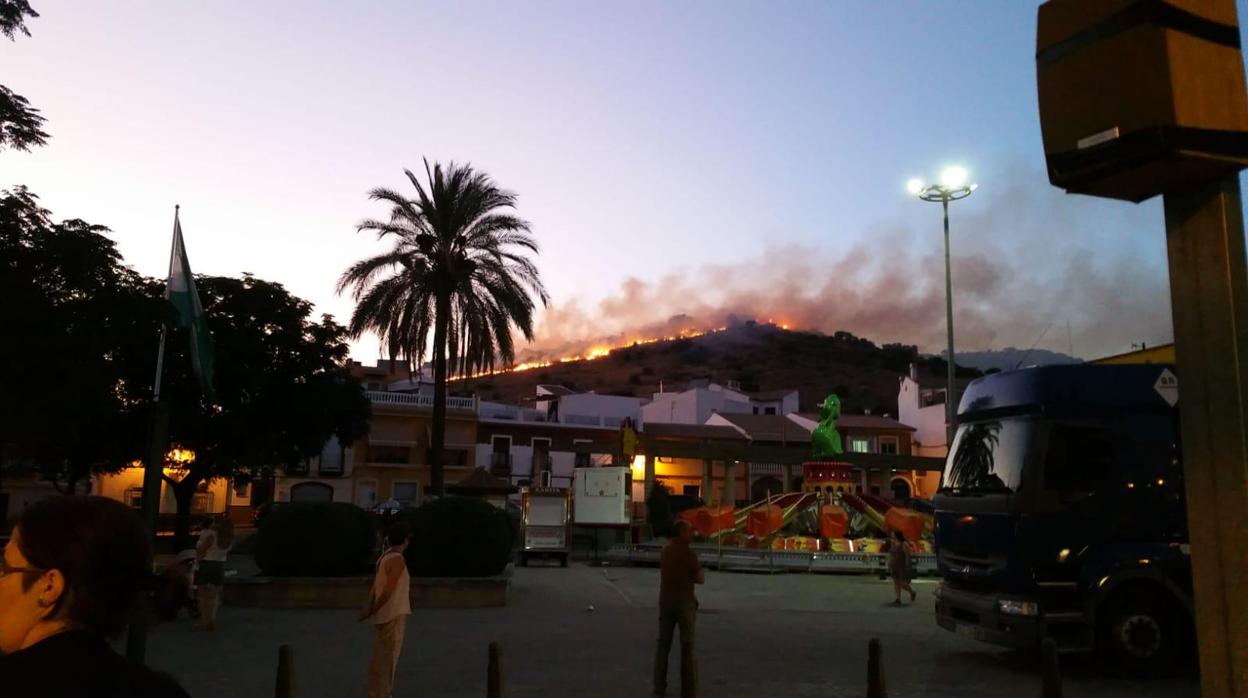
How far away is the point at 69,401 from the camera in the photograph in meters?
13.0

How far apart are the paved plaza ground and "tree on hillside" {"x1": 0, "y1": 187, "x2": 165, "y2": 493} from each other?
12.2 ft

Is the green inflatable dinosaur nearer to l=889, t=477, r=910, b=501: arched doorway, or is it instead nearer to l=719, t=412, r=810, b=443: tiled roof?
l=889, t=477, r=910, b=501: arched doorway

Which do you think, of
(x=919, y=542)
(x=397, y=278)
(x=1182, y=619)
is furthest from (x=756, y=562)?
(x=1182, y=619)

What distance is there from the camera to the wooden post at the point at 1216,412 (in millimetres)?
1783

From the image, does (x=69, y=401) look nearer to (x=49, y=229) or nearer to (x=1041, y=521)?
(x=49, y=229)

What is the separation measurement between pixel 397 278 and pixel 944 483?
19.4 m

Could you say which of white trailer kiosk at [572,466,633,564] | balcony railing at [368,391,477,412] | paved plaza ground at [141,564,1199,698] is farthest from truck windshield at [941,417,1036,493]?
balcony railing at [368,391,477,412]

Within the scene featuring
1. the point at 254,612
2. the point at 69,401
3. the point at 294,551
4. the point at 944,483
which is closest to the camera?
the point at 944,483

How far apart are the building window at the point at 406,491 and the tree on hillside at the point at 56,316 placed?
1575 inches

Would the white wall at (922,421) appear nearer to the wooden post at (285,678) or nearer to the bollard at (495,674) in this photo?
the bollard at (495,674)

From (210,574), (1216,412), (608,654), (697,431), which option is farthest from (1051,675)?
(697,431)

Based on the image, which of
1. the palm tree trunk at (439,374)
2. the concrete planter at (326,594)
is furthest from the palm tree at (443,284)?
the concrete planter at (326,594)

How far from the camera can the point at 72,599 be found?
180 centimetres

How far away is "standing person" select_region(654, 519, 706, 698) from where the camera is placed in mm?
8922
